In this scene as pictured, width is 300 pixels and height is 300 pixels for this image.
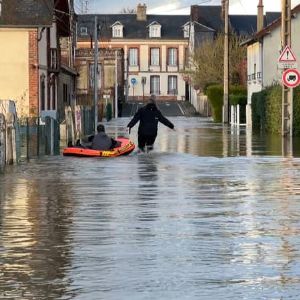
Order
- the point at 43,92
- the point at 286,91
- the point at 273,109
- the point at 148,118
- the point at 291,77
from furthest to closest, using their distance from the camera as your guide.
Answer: the point at 43,92 < the point at 273,109 < the point at 286,91 < the point at 291,77 < the point at 148,118

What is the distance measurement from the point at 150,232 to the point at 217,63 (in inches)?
3152

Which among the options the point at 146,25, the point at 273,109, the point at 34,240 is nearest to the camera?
the point at 34,240

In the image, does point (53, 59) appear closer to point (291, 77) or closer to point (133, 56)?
point (291, 77)

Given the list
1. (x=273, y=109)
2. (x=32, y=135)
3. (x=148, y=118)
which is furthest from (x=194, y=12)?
(x=32, y=135)

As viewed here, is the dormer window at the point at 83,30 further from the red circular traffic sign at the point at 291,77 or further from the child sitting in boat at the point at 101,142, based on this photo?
the child sitting in boat at the point at 101,142

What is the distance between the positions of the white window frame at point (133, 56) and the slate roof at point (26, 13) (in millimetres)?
92872

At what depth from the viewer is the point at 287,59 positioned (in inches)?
1599

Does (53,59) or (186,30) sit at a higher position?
(186,30)

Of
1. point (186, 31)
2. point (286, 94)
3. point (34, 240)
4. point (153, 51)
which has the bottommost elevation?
point (34, 240)

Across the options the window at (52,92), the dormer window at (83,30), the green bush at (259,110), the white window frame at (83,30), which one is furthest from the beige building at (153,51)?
the green bush at (259,110)

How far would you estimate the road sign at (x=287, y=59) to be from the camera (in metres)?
40.5

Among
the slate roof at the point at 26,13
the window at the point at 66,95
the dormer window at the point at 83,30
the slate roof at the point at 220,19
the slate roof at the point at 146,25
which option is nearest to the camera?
the slate roof at the point at 26,13

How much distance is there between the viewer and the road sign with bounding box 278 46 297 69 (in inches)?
1596

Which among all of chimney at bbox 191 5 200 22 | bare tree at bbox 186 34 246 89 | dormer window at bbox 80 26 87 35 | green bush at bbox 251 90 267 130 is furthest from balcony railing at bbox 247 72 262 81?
chimney at bbox 191 5 200 22
